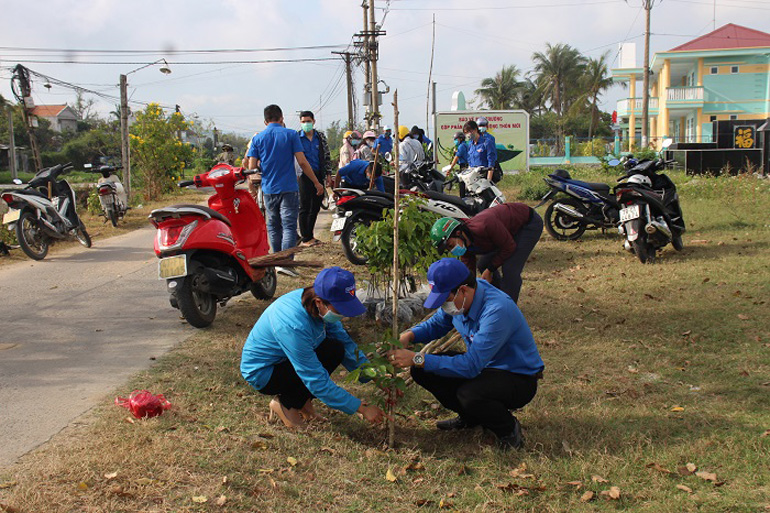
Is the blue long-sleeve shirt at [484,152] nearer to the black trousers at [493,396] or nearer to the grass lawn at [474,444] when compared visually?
the grass lawn at [474,444]

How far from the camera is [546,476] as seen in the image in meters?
3.36

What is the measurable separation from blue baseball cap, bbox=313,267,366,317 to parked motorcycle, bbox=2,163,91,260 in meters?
6.95

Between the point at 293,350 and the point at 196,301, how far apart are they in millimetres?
2255

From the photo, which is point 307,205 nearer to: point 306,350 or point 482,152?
point 482,152

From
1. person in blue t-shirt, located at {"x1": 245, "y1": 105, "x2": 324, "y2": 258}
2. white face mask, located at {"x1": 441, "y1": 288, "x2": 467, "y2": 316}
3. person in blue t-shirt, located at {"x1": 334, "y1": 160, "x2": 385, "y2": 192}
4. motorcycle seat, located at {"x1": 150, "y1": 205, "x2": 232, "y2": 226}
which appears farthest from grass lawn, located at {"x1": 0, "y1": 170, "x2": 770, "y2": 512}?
person in blue t-shirt, located at {"x1": 334, "y1": 160, "x2": 385, "y2": 192}

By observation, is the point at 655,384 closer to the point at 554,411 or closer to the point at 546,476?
the point at 554,411

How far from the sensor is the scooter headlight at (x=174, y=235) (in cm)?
536

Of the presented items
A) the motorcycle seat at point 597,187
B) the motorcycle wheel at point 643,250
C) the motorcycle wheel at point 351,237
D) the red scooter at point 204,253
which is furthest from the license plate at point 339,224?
the motorcycle seat at point 597,187

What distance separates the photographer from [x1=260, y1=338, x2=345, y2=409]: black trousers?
380 centimetres

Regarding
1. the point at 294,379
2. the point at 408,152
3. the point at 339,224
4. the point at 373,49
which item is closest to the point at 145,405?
the point at 294,379

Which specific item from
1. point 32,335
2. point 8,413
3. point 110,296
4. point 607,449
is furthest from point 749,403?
point 110,296

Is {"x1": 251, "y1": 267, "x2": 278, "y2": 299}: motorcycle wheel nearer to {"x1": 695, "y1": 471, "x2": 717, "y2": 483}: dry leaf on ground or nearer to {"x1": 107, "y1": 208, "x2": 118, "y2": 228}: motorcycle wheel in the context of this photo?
{"x1": 695, "y1": 471, "x2": 717, "y2": 483}: dry leaf on ground

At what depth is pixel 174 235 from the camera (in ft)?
17.7

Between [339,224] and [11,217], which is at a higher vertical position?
[11,217]
